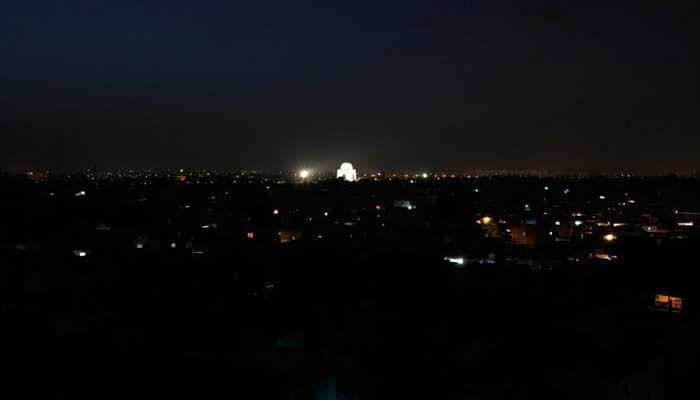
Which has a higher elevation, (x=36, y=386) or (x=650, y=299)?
(x=36, y=386)

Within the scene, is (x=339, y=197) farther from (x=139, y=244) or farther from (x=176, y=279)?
(x=176, y=279)

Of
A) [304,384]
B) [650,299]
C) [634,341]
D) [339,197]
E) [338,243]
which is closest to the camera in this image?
[304,384]

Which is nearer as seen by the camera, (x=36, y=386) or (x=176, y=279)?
(x=36, y=386)

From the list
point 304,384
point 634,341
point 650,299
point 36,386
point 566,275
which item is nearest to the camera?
point 36,386

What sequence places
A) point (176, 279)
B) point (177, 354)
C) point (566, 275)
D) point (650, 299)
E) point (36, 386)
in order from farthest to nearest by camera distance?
point (566, 275)
point (176, 279)
point (650, 299)
point (177, 354)
point (36, 386)

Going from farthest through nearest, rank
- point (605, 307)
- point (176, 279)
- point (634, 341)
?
point (176, 279), point (605, 307), point (634, 341)

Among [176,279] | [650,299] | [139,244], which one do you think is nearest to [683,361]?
[650,299]

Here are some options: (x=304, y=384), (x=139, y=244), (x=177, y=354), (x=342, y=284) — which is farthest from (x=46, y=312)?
(x=139, y=244)

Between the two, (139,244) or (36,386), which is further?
(139,244)

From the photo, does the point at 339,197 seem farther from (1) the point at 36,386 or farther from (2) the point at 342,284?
(1) the point at 36,386
